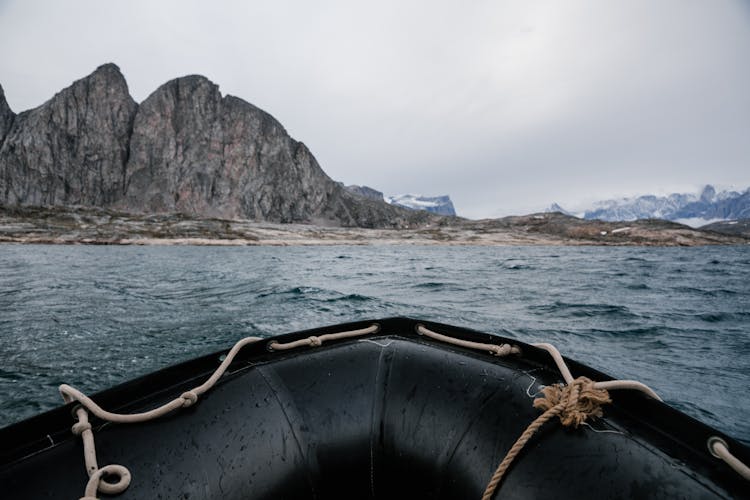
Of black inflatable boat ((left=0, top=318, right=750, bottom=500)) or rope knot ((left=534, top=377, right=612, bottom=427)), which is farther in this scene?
rope knot ((left=534, top=377, right=612, bottom=427))

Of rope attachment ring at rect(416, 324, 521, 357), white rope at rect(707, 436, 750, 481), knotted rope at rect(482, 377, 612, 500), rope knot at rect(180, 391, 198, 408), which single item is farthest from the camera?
rope attachment ring at rect(416, 324, 521, 357)

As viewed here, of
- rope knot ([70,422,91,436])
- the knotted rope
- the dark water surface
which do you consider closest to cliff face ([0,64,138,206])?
the dark water surface

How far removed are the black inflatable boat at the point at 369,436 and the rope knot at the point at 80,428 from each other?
0.06 feet

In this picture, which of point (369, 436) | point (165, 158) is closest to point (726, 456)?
point (369, 436)

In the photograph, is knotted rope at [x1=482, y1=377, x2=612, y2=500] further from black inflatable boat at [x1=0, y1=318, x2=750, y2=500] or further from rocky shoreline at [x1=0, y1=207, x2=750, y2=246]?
rocky shoreline at [x1=0, y1=207, x2=750, y2=246]

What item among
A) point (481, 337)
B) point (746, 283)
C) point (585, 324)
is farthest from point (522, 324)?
point (746, 283)

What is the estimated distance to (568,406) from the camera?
5.57 ft

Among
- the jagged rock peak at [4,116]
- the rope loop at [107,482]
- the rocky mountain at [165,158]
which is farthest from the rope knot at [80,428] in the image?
the jagged rock peak at [4,116]

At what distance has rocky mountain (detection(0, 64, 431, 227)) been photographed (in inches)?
4274

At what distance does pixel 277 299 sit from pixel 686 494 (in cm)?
1044

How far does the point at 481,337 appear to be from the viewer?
2.79m

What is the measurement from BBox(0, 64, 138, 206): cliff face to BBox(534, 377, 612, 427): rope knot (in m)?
146

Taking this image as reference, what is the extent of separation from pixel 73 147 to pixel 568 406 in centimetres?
15546

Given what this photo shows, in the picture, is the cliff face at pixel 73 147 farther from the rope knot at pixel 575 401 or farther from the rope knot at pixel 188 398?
the rope knot at pixel 575 401
